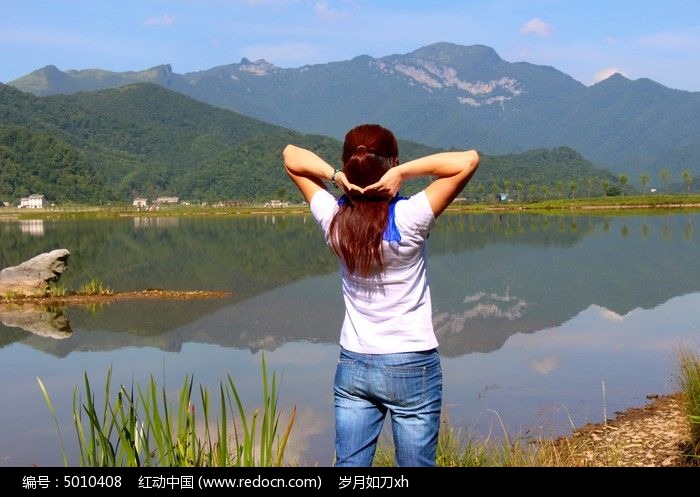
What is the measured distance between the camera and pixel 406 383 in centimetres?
340

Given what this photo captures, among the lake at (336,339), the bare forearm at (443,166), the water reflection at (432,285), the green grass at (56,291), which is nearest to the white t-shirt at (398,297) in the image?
the bare forearm at (443,166)

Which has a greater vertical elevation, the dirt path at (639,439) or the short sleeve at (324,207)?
the short sleeve at (324,207)

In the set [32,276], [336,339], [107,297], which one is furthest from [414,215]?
[32,276]

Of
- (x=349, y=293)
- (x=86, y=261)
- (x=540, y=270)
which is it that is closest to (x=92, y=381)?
(x=349, y=293)

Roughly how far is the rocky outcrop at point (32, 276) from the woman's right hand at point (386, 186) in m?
19.8

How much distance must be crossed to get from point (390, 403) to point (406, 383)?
0.43 ft

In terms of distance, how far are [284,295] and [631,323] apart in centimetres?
940

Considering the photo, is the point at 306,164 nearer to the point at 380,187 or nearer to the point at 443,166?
the point at 380,187

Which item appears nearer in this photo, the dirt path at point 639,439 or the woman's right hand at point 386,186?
the woman's right hand at point 386,186

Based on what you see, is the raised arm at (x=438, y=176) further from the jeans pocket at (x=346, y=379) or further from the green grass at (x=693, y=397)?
the green grass at (x=693, y=397)

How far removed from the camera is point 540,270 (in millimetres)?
26672

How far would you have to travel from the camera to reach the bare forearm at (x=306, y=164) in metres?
3.61

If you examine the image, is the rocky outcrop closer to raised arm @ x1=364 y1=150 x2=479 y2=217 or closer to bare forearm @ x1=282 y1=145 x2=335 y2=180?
bare forearm @ x1=282 y1=145 x2=335 y2=180
